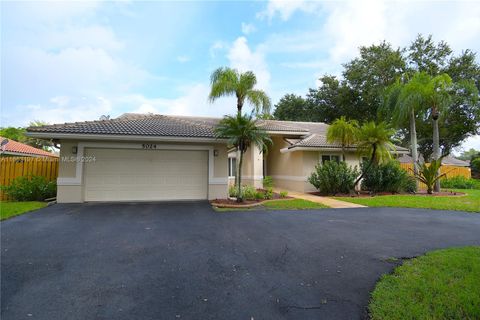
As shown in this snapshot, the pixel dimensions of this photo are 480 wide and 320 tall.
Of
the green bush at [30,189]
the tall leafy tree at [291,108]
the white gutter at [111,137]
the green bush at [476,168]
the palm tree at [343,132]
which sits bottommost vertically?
the green bush at [30,189]

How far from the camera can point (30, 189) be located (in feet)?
34.3

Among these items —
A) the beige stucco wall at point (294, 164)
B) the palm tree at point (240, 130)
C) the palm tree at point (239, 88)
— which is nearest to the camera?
the palm tree at point (240, 130)

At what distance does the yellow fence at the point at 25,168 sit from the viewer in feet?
36.1

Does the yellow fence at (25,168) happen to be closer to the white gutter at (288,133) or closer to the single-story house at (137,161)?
the single-story house at (137,161)

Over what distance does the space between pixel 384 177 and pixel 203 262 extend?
13.5 metres

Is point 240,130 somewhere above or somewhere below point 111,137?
above

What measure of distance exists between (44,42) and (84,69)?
200 centimetres

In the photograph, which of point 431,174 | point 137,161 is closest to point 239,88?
point 137,161

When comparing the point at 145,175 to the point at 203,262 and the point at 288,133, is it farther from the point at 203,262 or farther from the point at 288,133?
the point at 288,133

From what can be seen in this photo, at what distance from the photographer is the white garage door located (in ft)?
34.7

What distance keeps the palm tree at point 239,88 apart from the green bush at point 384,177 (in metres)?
7.04

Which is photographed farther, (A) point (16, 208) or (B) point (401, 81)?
(B) point (401, 81)

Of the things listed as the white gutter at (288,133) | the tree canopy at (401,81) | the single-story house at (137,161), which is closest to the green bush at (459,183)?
the tree canopy at (401,81)

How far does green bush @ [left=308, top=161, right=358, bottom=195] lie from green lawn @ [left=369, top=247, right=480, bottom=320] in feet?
29.6
